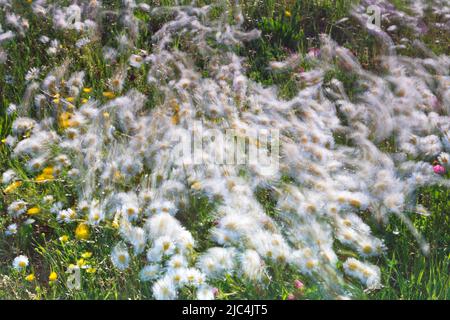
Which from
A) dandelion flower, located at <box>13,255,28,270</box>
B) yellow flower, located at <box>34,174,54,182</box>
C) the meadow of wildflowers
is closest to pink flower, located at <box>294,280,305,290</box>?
the meadow of wildflowers

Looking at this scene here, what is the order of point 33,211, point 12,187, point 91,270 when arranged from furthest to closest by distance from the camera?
point 12,187, point 33,211, point 91,270

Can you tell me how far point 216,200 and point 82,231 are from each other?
518mm

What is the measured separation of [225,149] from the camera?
266 cm

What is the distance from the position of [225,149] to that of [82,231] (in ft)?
2.16

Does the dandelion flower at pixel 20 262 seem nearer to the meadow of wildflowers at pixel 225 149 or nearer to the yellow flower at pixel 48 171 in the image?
the meadow of wildflowers at pixel 225 149

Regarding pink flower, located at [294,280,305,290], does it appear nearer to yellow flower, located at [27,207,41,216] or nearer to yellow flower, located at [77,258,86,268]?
yellow flower, located at [77,258,86,268]

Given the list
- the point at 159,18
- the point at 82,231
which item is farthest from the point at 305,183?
the point at 159,18

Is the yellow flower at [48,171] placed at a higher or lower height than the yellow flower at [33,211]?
higher

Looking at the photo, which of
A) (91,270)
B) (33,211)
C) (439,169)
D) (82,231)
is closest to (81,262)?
(91,270)

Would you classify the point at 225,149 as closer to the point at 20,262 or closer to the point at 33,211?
the point at 33,211

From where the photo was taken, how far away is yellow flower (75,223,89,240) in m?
2.44

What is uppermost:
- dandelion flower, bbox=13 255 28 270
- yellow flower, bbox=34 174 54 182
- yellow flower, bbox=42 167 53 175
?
yellow flower, bbox=42 167 53 175

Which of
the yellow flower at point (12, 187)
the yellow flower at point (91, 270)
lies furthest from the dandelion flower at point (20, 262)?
the yellow flower at point (12, 187)

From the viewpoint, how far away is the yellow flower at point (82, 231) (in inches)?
96.0
